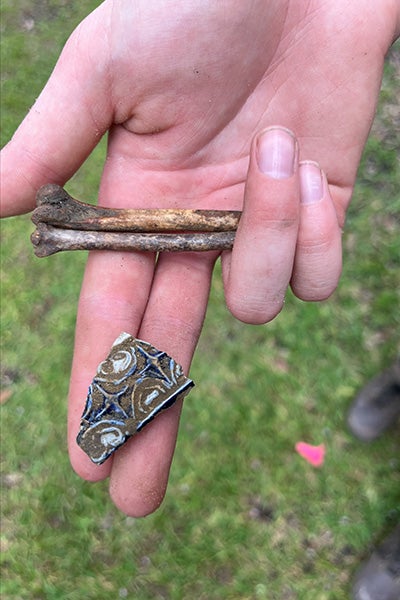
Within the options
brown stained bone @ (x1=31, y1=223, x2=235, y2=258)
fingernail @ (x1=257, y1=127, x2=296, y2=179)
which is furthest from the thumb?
fingernail @ (x1=257, y1=127, x2=296, y2=179)

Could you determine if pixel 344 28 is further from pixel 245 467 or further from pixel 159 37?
pixel 245 467

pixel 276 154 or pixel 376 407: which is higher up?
pixel 276 154

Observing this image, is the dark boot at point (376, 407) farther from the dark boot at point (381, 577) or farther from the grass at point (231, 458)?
the dark boot at point (381, 577)

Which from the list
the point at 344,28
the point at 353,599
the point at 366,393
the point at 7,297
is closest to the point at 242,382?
the point at 366,393

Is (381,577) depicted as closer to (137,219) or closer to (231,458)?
(231,458)

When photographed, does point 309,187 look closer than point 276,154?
No

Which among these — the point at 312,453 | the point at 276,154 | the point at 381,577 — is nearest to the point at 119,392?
the point at 276,154
